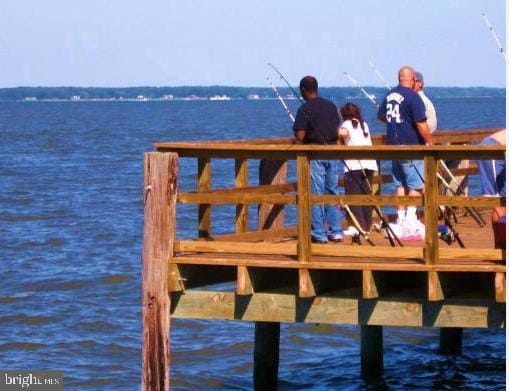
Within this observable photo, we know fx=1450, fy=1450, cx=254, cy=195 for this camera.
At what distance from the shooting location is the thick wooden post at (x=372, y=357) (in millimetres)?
13930

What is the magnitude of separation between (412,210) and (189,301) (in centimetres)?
276

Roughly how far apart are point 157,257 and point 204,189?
135cm

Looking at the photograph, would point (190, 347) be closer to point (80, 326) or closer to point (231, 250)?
point (80, 326)

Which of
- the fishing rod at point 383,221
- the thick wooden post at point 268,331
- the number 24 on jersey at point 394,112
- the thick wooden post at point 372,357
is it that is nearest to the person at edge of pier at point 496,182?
the fishing rod at point 383,221

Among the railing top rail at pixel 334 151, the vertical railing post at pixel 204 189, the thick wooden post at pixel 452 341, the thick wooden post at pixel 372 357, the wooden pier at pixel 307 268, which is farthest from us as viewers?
the thick wooden post at pixel 452 341

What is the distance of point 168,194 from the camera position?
33.4 ft

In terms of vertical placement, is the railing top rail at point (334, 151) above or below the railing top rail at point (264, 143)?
below

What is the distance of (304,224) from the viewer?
10094 millimetres

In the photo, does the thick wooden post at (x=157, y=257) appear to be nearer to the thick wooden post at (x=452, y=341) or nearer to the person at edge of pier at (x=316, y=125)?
the person at edge of pier at (x=316, y=125)

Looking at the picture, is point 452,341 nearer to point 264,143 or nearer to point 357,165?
point 357,165

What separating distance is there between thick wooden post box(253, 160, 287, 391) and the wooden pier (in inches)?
70.7

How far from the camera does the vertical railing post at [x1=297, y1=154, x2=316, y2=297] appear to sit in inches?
→ 396

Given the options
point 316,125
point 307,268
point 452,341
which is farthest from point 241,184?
point 452,341

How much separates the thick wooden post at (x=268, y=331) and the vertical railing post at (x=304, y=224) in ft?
7.16
